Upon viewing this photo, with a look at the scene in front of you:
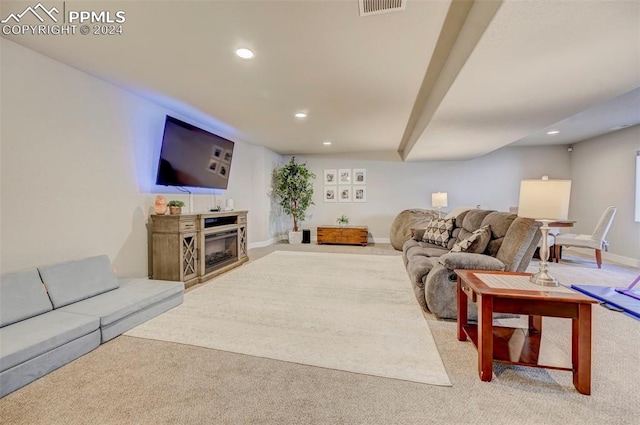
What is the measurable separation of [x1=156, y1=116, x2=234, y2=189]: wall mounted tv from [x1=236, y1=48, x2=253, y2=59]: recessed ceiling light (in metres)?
1.64

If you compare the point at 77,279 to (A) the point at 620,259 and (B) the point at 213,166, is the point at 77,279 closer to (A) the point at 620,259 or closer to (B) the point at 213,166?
(B) the point at 213,166

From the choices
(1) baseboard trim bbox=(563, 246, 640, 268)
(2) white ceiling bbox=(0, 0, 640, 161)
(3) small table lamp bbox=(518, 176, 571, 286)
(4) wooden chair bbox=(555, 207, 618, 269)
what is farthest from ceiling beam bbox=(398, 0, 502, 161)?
(1) baseboard trim bbox=(563, 246, 640, 268)

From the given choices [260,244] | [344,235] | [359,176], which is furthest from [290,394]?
Answer: [359,176]

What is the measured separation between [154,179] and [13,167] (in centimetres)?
143

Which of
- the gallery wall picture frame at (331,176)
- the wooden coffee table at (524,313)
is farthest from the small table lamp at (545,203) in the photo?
the gallery wall picture frame at (331,176)

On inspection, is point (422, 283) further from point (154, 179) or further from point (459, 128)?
point (154, 179)

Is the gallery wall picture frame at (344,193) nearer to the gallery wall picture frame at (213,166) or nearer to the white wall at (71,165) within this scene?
the gallery wall picture frame at (213,166)

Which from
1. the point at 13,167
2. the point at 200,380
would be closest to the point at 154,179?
the point at 13,167

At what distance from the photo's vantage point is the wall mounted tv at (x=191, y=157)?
3.48 m

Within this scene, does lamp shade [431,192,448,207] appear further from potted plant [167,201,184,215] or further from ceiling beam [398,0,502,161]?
potted plant [167,201,184,215]

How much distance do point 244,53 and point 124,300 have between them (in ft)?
7.85

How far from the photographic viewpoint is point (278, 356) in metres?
1.89

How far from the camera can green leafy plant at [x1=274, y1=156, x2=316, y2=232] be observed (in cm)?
688

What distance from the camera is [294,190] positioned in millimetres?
6918
